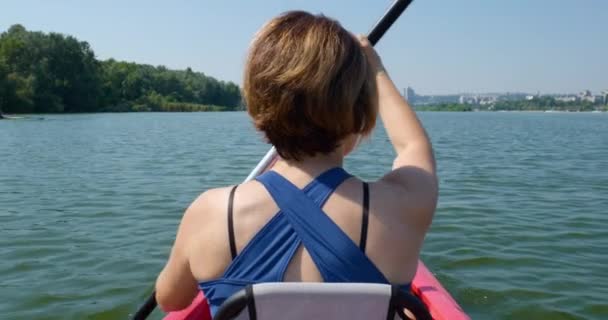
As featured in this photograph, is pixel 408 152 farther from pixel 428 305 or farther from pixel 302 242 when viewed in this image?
pixel 428 305

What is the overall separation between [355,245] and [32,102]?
67.9m

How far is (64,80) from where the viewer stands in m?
69.9

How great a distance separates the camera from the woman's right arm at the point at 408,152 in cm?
157

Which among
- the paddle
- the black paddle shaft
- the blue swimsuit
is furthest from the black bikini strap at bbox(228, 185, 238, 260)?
the black paddle shaft

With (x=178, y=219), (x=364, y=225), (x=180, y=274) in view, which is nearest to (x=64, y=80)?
(x=178, y=219)

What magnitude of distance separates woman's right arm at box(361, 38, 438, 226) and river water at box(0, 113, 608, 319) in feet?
0.37

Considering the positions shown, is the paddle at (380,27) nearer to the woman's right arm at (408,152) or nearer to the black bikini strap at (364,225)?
the woman's right arm at (408,152)

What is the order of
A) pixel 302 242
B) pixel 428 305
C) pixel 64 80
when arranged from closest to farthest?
pixel 302 242, pixel 428 305, pixel 64 80

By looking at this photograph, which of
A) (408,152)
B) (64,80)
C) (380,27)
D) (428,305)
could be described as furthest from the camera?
(64,80)

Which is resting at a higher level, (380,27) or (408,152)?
(380,27)

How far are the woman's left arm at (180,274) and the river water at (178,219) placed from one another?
454mm

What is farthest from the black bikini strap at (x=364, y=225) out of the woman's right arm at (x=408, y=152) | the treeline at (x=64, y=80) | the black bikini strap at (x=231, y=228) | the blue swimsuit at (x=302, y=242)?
the treeline at (x=64, y=80)

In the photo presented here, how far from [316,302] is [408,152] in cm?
52

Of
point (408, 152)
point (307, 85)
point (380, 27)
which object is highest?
point (380, 27)
